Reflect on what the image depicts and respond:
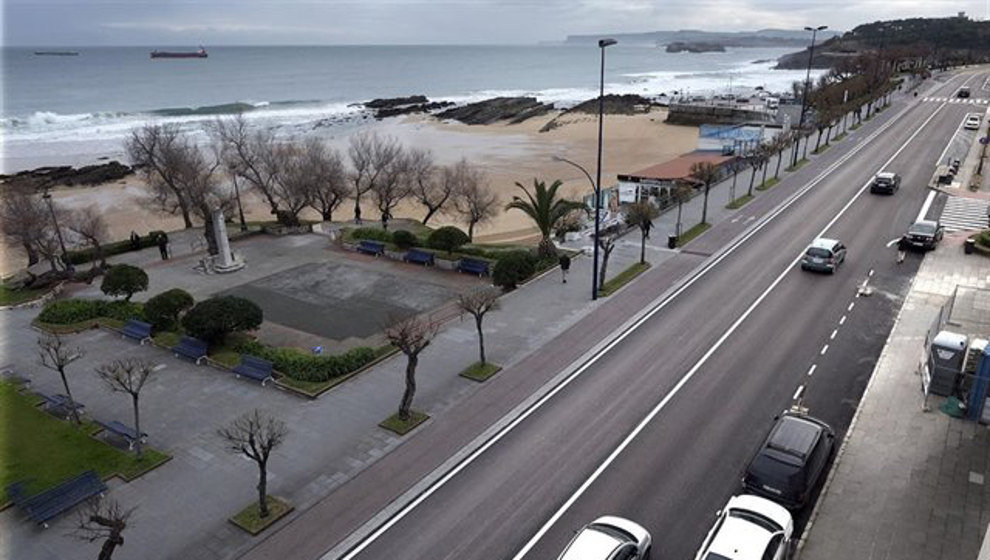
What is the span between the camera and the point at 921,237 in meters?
33.0

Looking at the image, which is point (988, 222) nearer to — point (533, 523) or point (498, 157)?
point (533, 523)

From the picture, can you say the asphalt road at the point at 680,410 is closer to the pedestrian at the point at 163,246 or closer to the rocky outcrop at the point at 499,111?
the pedestrian at the point at 163,246

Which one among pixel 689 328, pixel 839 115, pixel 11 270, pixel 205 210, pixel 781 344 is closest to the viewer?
pixel 781 344

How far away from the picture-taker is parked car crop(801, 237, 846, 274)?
3066 centimetres

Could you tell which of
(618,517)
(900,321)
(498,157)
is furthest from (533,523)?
(498,157)

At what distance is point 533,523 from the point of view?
1584 centimetres

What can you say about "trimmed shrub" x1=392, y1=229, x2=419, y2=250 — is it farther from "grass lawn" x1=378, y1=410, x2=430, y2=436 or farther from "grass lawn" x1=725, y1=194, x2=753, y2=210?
"grass lawn" x1=725, y1=194, x2=753, y2=210

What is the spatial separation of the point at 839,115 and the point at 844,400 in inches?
2514

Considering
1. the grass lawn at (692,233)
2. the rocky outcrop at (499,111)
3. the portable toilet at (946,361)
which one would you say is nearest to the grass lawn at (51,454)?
the portable toilet at (946,361)

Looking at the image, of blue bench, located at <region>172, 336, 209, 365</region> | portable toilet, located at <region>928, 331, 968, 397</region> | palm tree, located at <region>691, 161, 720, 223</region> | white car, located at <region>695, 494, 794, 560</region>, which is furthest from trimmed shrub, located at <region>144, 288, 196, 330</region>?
palm tree, located at <region>691, 161, 720, 223</region>

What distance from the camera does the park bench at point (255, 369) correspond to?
23125 millimetres

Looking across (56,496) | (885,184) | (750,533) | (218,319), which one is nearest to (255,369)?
(218,319)

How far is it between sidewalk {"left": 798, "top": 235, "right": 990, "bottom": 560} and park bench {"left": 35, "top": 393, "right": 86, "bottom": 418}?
21786 millimetres

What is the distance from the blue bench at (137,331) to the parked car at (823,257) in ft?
99.3
